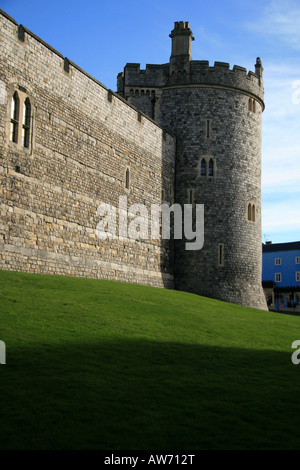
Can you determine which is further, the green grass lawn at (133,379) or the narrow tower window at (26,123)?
the narrow tower window at (26,123)

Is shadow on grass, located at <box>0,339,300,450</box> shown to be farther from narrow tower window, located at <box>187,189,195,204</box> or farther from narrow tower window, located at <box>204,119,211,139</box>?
narrow tower window, located at <box>204,119,211,139</box>

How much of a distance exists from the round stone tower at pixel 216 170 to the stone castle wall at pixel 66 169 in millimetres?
2576

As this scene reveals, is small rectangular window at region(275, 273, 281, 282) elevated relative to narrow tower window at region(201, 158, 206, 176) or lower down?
lower down

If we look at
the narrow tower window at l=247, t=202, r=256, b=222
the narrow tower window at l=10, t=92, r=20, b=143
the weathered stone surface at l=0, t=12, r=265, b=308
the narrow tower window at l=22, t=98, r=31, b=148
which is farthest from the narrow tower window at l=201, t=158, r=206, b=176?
the narrow tower window at l=10, t=92, r=20, b=143

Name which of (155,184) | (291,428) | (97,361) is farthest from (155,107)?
(291,428)

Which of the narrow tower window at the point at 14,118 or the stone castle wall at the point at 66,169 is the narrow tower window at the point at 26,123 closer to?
the stone castle wall at the point at 66,169

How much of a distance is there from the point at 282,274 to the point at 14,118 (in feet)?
166

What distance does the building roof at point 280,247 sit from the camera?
2576 inches

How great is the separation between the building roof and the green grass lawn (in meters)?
50.6

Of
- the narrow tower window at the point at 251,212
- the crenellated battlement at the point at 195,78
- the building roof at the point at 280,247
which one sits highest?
the crenellated battlement at the point at 195,78

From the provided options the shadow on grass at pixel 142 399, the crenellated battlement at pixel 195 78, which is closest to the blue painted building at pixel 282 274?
the crenellated battlement at pixel 195 78

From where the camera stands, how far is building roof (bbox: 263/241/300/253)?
6544cm

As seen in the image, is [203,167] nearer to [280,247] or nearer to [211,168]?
[211,168]
